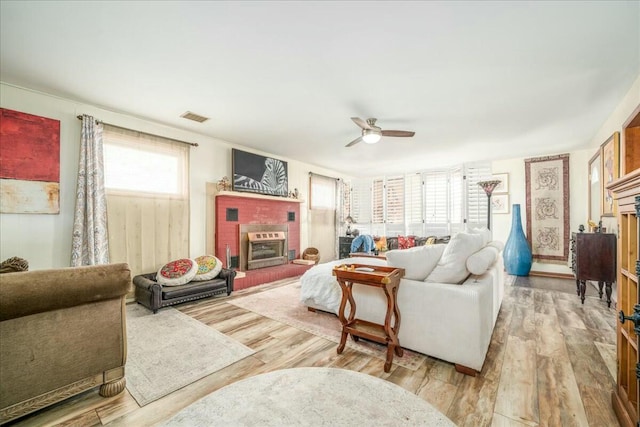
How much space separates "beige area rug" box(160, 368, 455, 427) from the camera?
1.36m

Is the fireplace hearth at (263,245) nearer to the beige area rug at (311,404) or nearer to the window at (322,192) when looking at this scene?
the window at (322,192)

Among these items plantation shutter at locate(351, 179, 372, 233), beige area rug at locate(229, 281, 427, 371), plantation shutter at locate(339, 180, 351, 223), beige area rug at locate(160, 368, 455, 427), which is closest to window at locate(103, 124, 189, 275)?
beige area rug at locate(229, 281, 427, 371)

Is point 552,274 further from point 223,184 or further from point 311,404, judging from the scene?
point 223,184

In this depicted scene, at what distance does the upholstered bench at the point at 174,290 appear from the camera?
3.10 m

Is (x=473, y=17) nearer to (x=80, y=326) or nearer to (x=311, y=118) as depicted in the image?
(x=311, y=118)

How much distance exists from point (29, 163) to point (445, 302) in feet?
14.5

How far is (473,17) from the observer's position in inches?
70.3

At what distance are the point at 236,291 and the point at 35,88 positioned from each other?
11.2ft

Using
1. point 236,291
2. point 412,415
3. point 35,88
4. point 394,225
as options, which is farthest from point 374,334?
point 394,225

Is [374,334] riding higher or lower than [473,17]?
lower

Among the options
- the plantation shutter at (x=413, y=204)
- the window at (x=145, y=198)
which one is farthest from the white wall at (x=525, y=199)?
the window at (x=145, y=198)

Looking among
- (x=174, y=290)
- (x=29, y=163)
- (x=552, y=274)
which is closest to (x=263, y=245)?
(x=174, y=290)

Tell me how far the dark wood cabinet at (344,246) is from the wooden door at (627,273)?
5.53 m

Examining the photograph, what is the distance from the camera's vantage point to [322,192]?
22.7 feet
